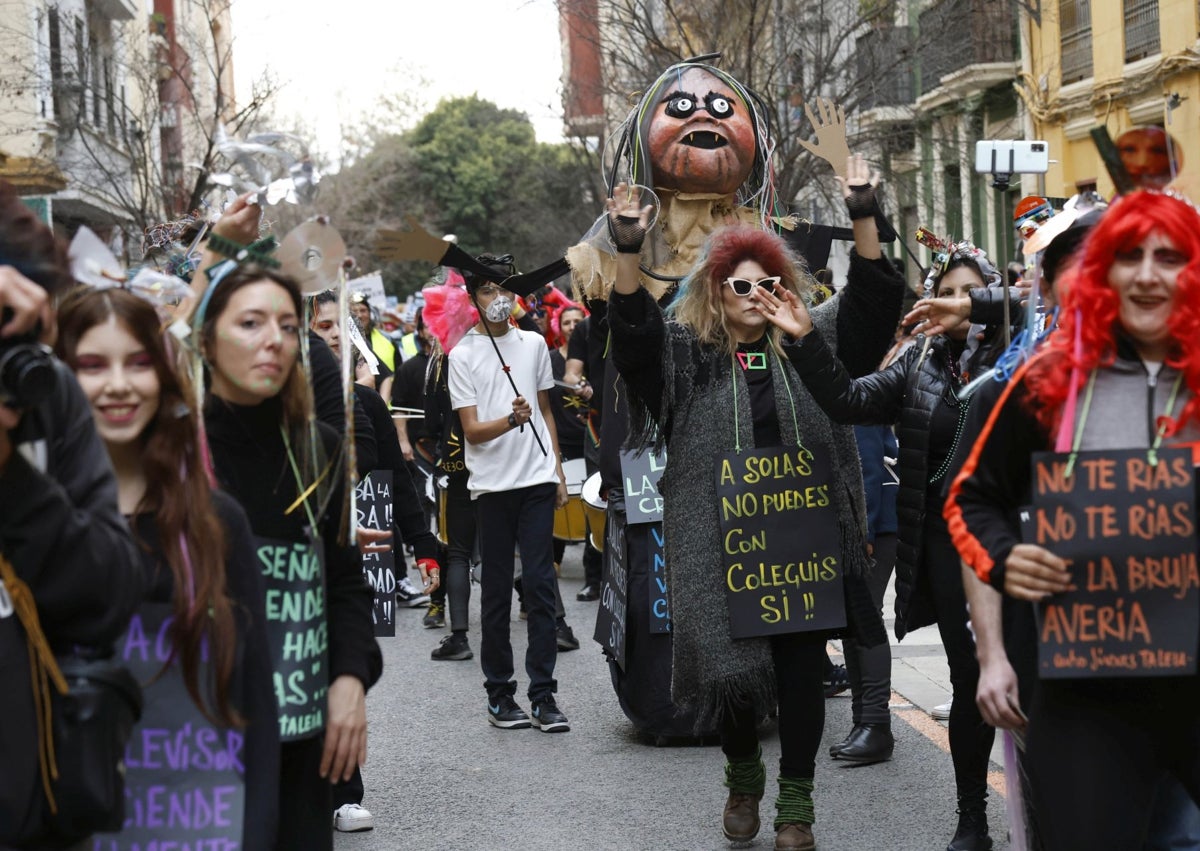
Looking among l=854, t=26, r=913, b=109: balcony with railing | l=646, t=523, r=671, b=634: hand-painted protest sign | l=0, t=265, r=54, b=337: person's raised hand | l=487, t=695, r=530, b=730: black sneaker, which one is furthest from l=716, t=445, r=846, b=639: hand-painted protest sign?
l=854, t=26, r=913, b=109: balcony with railing

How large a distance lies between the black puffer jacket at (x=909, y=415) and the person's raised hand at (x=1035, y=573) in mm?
2003

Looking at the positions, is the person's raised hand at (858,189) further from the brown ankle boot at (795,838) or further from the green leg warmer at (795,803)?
the brown ankle boot at (795,838)

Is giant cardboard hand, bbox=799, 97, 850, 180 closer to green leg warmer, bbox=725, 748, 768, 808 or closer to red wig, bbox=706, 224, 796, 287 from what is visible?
red wig, bbox=706, 224, 796, 287

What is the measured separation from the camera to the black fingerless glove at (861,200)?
513 centimetres

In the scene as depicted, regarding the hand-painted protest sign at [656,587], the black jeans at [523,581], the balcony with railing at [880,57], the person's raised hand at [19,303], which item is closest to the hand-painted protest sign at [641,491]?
the hand-painted protest sign at [656,587]

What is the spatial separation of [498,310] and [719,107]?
1548 millimetres

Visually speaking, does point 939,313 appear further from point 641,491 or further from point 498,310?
point 498,310

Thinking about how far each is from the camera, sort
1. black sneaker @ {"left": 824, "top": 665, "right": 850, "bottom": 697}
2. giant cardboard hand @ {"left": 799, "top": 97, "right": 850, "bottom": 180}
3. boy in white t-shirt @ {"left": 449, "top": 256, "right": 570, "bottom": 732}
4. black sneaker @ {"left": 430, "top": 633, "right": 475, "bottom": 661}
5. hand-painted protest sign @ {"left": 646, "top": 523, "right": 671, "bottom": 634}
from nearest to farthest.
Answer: giant cardboard hand @ {"left": 799, "top": 97, "right": 850, "bottom": 180}
hand-painted protest sign @ {"left": 646, "top": 523, "right": 671, "bottom": 634}
boy in white t-shirt @ {"left": 449, "top": 256, "right": 570, "bottom": 732}
black sneaker @ {"left": 824, "top": 665, "right": 850, "bottom": 697}
black sneaker @ {"left": 430, "top": 633, "right": 475, "bottom": 661}

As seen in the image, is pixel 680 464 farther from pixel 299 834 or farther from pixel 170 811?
pixel 170 811

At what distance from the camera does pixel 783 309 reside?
206 inches

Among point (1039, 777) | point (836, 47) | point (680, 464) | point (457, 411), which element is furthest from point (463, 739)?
point (836, 47)

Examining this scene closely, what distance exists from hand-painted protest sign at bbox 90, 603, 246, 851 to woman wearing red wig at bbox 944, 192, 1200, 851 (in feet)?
4.90

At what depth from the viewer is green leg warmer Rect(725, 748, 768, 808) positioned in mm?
5547

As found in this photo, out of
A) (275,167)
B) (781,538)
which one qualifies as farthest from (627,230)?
(275,167)
